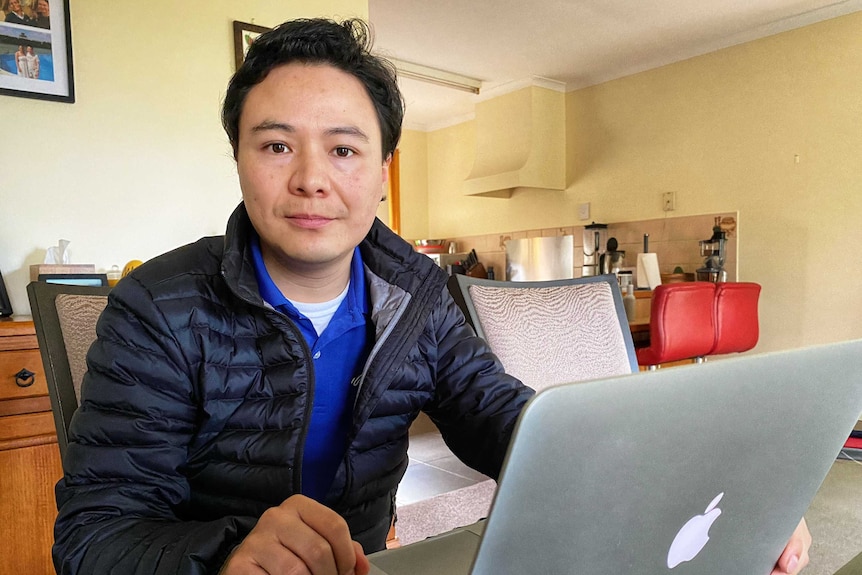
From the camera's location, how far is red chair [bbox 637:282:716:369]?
8.44ft

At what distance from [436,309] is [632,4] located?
3.14 meters

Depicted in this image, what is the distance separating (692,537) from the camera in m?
0.42

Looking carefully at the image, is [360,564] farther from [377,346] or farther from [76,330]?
[76,330]

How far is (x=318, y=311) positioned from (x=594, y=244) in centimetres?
396

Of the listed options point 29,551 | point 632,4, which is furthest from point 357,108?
point 632,4

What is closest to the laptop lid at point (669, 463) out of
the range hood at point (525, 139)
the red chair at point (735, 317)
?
the red chair at point (735, 317)

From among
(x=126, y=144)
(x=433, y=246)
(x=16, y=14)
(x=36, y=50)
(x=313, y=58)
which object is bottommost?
(x=433, y=246)

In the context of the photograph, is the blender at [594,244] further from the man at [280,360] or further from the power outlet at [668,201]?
the man at [280,360]

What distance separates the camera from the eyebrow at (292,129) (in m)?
0.79

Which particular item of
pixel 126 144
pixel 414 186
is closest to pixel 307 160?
pixel 126 144

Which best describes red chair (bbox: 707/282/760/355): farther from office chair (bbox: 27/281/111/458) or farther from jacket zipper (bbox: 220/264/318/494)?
office chair (bbox: 27/281/111/458)

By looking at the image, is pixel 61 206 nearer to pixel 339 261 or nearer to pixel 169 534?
pixel 339 261

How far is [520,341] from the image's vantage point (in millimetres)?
1220

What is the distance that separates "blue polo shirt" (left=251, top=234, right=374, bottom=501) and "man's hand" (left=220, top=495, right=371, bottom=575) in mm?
376
